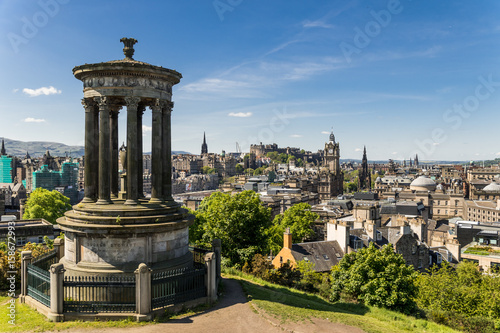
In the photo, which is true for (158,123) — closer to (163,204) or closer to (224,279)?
(163,204)

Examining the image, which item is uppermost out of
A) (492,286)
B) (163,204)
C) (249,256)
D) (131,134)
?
(131,134)

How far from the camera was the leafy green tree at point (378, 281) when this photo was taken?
81.2ft

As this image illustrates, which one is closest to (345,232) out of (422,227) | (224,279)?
(422,227)

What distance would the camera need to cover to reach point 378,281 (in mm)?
25547

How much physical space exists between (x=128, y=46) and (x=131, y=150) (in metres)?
5.55

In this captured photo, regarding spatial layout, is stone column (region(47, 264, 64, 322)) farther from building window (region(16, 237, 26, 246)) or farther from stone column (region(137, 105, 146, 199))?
building window (region(16, 237, 26, 246))

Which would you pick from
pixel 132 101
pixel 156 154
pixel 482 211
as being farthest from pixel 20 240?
pixel 482 211

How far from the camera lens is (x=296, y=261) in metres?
40.1

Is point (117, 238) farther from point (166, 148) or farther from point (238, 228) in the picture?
point (238, 228)

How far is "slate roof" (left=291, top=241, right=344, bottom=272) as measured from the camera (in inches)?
1640

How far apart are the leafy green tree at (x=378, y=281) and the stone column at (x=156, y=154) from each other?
15.1 m

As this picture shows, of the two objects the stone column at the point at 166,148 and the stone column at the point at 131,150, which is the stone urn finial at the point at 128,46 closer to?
the stone column at the point at 131,150

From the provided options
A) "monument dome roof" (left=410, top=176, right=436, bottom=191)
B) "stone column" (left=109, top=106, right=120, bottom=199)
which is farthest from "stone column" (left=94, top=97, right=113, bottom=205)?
"monument dome roof" (left=410, top=176, right=436, bottom=191)

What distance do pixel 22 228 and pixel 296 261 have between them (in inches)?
1192
